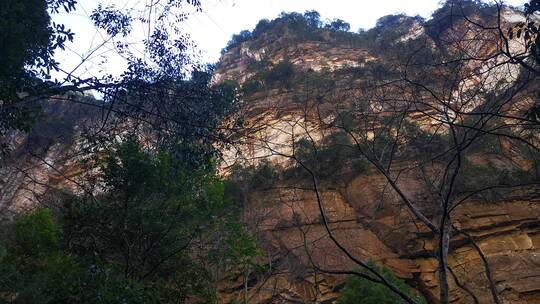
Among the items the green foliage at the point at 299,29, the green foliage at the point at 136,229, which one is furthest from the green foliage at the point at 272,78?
the green foliage at the point at 136,229

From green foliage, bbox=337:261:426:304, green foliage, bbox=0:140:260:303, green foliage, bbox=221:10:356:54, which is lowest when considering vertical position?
green foliage, bbox=337:261:426:304

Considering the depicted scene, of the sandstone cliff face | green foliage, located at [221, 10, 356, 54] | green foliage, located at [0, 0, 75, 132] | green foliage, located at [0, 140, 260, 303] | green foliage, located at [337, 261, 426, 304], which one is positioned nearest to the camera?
green foliage, located at [0, 0, 75, 132]

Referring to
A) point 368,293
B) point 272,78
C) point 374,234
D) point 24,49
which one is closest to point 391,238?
point 374,234

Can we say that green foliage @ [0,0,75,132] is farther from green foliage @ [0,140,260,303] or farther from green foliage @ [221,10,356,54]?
green foliage @ [221,10,356,54]

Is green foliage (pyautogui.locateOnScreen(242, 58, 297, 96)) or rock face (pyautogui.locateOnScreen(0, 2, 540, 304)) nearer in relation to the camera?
rock face (pyautogui.locateOnScreen(0, 2, 540, 304))

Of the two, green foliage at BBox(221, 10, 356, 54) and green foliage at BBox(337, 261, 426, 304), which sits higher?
green foliage at BBox(221, 10, 356, 54)

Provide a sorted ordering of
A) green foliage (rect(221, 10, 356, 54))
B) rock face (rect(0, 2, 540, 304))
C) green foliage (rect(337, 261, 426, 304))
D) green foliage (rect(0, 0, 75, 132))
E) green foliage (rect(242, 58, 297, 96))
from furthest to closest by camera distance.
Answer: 1. green foliage (rect(221, 10, 356, 54))
2. green foliage (rect(242, 58, 297, 96))
3. rock face (rect(0, 2, 540, 304))
4. green foliage (rect(337, 261, 426, 304))
5. green foliage (rect(0, 0, 75, 132))

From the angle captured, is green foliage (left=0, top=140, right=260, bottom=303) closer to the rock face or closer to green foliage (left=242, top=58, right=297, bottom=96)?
the rock face

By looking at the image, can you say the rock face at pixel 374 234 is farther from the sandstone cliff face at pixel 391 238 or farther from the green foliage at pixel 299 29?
the green foliage at pixel 299 29

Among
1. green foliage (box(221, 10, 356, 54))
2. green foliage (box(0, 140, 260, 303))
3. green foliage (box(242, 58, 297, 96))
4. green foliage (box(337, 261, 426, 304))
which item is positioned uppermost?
green foliage (box(221, 10, 356, 54))

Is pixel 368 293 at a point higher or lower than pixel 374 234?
lower

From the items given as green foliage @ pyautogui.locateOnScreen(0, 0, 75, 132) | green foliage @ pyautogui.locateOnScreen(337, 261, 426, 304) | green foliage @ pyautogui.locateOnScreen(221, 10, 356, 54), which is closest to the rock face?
green foliage @ pyautogui.locateOnScreen(337, 261, 426, 304)

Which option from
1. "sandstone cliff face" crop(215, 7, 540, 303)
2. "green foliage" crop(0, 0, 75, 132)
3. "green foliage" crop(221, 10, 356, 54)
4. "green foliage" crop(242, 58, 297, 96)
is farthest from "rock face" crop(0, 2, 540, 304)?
"green foliage" crop(221, 10, 356, 54)

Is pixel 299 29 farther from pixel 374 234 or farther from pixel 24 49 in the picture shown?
pixel 24 49
